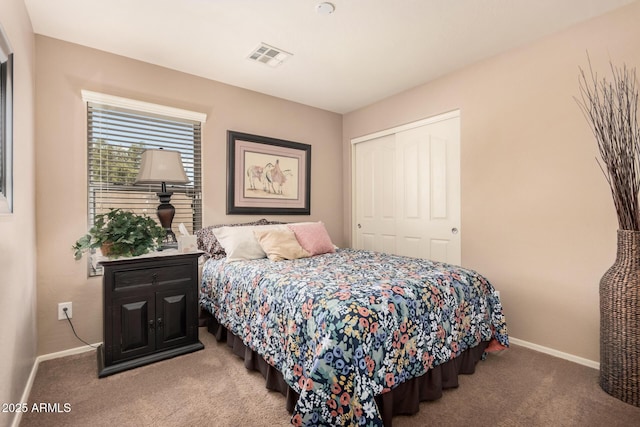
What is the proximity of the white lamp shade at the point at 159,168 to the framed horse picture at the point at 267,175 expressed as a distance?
2.37 ft

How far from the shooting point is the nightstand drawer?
2137 millimetres

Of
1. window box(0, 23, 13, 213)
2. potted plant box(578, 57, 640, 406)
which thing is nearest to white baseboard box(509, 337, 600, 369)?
potted plant box(578, 57, 640, 406)

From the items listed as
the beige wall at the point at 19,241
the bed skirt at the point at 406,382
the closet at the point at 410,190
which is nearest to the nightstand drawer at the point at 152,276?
the beige wall at the point at 19,241

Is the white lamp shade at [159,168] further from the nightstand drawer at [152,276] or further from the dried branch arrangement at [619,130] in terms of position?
the dried branch arrangement at [619,130]

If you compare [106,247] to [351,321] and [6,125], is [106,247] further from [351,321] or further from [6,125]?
[351,321]

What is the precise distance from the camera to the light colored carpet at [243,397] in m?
1.63

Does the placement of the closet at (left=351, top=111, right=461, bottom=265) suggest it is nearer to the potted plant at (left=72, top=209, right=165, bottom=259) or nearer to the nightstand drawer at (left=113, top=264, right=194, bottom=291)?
the nightstand drawer at (left=113, top=264, right=194, bottom=291)

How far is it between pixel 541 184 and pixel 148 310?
314 centimetres

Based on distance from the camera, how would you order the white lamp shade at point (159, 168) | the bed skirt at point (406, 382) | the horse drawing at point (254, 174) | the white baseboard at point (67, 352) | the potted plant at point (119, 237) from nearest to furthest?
the bed skirt at point (406, 382)
the potted plant at point (119, 237)
the white baseboard at point (67, 352)
the white lamp shade at point (159, 168)
the horse drawing at point (254, 174)

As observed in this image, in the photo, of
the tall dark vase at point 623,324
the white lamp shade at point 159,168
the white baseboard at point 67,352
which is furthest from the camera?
the white lamp shade at point 159,168

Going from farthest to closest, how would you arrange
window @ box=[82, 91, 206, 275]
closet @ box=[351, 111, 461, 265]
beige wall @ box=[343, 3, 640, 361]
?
closet @ box=[351, 111, 461, 265] < window @ box=[82, 91, 206, 275] < beige wall @ box=[343, 3, 640, 361]

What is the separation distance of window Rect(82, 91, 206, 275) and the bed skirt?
4.62 ft

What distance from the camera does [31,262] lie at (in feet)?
6.98

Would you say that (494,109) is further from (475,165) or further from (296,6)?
(296,6)
